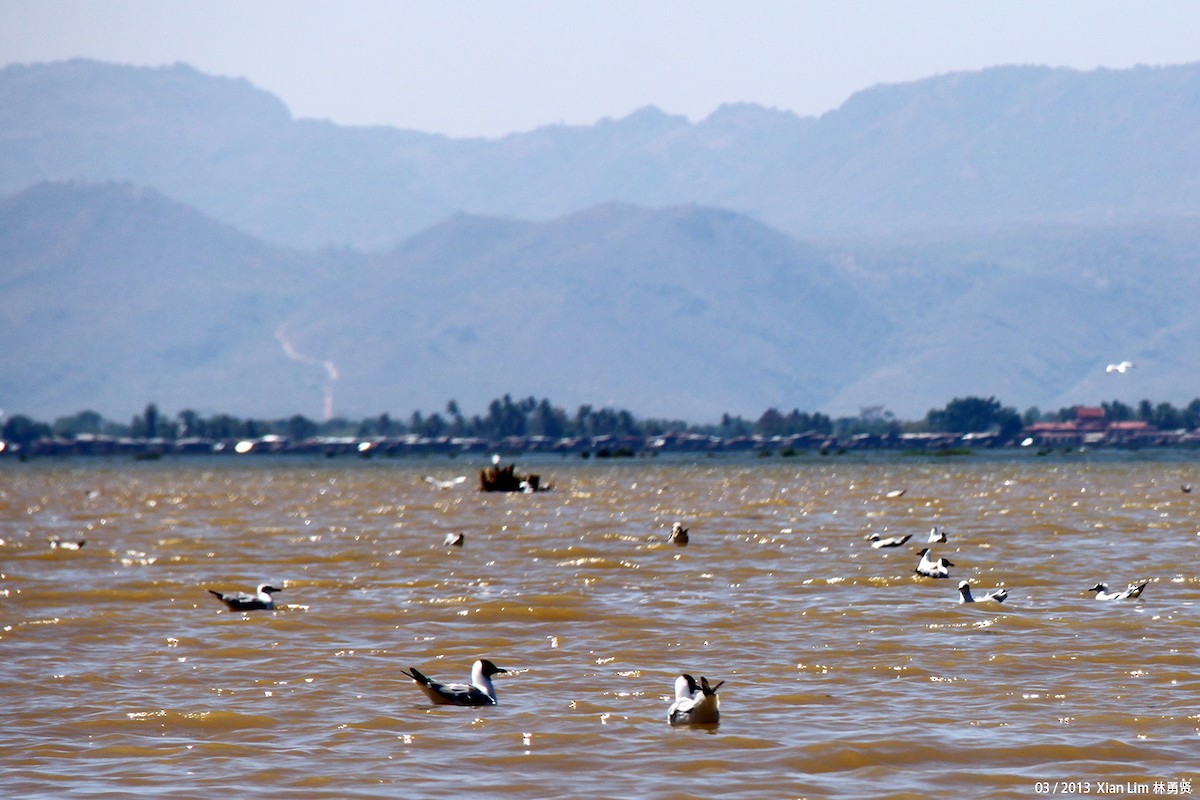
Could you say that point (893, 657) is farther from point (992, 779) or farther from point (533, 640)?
point (992, 779)

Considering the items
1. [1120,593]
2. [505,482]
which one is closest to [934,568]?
[1120,593]

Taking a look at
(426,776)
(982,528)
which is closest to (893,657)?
(426,776)

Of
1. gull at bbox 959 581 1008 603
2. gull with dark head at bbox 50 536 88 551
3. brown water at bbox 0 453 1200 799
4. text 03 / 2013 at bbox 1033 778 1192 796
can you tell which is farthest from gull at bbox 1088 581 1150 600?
gull with dark head at bbox 50 536 88 551

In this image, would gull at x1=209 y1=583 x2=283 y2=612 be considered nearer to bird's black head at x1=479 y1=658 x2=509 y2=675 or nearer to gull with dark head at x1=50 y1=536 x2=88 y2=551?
bird's black head at x1=479 y1=658 x2=509 y2=675

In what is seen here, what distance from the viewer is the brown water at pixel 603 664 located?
16500 mm

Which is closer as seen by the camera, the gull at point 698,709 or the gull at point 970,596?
the gull at point 698,709

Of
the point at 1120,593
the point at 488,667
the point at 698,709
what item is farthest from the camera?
the point at 1120,593

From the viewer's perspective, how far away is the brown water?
16500 millimetres

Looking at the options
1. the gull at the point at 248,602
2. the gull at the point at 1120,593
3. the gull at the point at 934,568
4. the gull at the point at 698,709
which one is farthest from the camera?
the gull at the point at 934,568

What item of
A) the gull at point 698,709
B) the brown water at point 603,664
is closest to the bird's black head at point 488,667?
the brown water at point 603,664

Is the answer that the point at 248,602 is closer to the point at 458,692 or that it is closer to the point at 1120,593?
the point at 458,692

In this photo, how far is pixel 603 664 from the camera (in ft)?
74.9

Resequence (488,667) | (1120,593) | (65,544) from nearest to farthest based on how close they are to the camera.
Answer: (488,667) < (1120,593) < (65,544)

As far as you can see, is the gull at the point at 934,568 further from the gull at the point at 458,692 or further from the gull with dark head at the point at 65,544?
the gull with dark head at the point at 65,544
